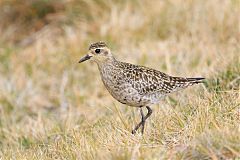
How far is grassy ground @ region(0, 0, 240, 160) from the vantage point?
6.16 meters

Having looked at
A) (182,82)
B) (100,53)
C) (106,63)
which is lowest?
(182,82)

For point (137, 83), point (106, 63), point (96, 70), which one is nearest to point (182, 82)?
point (137, 83)

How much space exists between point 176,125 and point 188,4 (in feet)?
16.9

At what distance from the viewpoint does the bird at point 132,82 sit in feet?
22.8

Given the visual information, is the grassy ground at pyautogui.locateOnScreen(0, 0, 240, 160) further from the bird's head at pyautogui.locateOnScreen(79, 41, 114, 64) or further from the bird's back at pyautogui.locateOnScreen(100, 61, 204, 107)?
the bird's head at pyautogui.locateOnScreen(79, 41, 114, 64)

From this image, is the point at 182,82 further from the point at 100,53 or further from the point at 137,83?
the point at 100,53

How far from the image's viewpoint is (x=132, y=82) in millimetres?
7035

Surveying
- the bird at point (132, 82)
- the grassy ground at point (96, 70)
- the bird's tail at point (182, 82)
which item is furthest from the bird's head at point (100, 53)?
the bird's tail at point (182, 82)

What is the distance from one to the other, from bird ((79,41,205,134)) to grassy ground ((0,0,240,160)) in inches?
6.3

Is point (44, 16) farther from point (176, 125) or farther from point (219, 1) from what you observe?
point (176, 125)

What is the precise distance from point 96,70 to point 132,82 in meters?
3.98

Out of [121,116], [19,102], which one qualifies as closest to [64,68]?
[19,102]

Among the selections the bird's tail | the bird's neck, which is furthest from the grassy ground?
the bird's neck

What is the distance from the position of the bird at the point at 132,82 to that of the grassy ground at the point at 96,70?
16 centimetres
